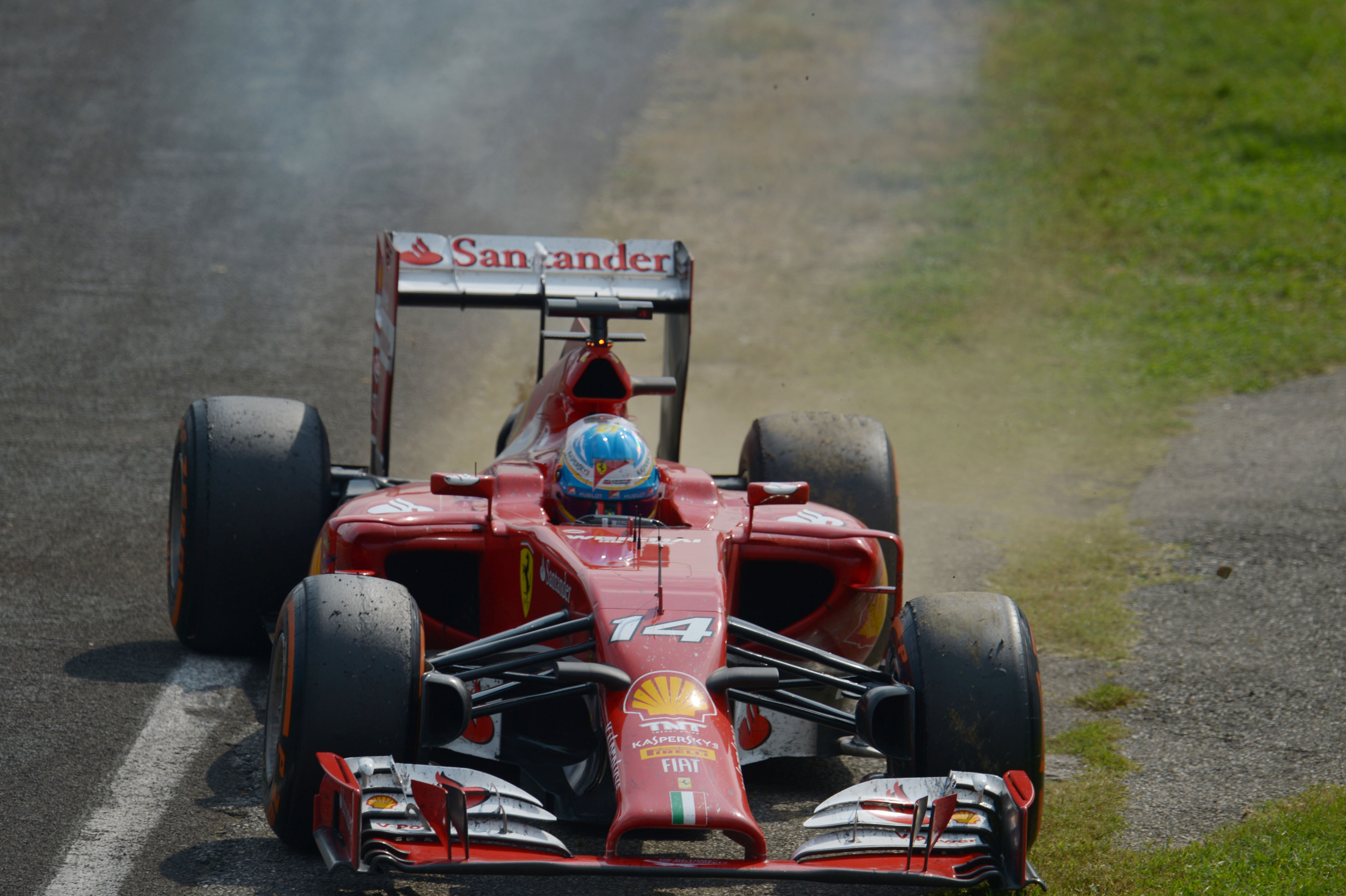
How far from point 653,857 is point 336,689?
44.7 inches

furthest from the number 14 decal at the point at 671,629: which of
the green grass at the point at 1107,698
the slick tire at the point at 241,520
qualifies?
the green grass at the point at 1107,698

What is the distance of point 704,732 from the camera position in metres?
4.62

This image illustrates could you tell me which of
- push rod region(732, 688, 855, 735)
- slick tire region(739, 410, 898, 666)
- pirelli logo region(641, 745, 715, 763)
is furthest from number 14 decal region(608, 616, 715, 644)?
slick tire region(739, 410, 898, 666)

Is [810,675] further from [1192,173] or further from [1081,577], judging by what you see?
[1192,173]

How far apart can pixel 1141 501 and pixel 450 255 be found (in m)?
5.33

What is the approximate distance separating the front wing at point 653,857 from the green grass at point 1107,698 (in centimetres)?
234

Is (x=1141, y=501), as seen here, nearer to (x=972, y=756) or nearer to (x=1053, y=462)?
(x=1053, y=462)

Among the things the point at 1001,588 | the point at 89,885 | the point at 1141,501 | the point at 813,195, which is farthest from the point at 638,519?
the point at 813,195

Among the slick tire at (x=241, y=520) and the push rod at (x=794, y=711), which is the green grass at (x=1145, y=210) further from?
the push rod at (x=794, y=711)

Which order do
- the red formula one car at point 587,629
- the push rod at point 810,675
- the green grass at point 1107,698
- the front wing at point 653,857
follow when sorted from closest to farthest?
the front wing at point 653,857 < the red formula one car at point 587,629 < the push rod at point 810,675 < the green grass at point 1107,698

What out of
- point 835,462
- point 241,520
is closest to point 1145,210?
point 835,462

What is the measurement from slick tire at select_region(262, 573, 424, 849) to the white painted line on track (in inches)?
21.8

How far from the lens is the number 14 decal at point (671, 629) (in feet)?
16.3

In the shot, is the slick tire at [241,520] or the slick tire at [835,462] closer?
the slick tire at [241,520]
